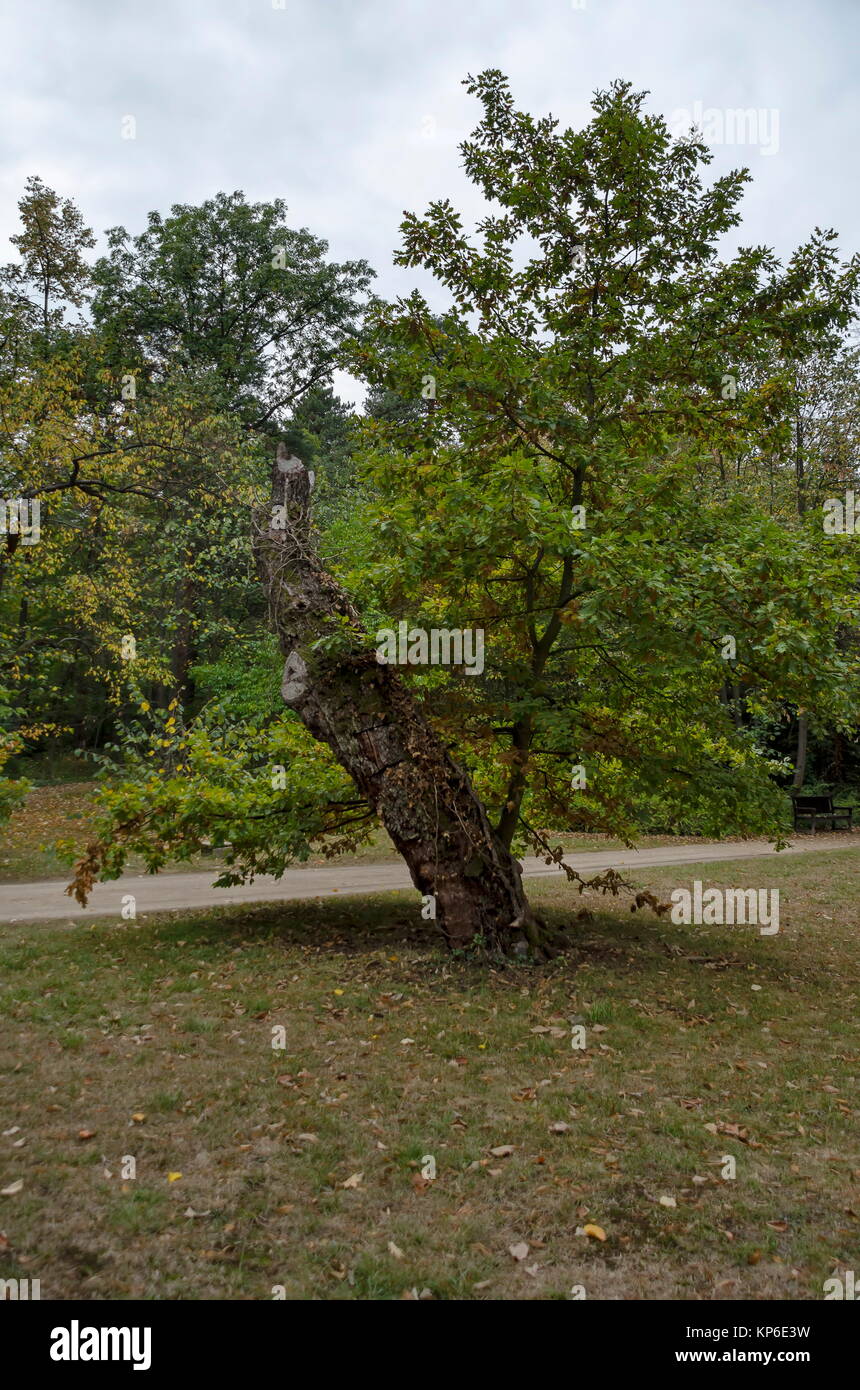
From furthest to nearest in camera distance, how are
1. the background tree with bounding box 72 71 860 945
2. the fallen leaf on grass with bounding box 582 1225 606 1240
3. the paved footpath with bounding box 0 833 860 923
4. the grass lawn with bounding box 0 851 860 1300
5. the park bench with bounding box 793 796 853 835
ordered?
the park bench with bounding box 793 796 853 835
the paved footpath with bounding box 0 833 860 923
the background tree with bounding box 72 71 860 945
the fallen leaf on grass with bounding box 582 1225 606 1240
the grass lawn with bounding box 0 851 860 1300

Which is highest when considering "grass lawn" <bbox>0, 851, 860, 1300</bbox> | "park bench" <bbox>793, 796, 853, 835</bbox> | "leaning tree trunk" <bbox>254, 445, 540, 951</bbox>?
"leaning tree trunk" <bbox>254, 445, 540, 951</bbox>

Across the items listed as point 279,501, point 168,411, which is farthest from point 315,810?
point 168,411

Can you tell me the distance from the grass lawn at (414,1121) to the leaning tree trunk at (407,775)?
1.88 feet

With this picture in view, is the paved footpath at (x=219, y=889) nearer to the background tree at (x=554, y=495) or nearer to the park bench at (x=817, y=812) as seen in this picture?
the background tree at (x=554, y=495)

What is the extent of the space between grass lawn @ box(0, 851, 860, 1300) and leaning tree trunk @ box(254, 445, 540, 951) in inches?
22.6

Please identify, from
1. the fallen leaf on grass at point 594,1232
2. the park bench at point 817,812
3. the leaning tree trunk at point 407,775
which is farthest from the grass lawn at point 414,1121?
the park bench at point 817,812

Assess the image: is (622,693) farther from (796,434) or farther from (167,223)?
(167,223)

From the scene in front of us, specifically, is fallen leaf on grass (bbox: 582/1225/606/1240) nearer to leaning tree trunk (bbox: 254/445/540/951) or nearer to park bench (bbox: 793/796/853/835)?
leaning tree trunk (bbox: 254/445/540/951)

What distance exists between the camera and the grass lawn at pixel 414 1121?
11.9 feet

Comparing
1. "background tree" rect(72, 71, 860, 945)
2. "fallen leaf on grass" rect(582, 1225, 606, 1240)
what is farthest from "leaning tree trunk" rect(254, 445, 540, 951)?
"fallen leaf on grass" rect(582, 1225, 606, 1240)

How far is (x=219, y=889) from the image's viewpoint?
12.2 meters

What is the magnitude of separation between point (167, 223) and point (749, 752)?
2437 centimetres

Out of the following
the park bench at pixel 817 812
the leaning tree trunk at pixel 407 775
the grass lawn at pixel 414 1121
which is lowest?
the park bench at pixel 817 812

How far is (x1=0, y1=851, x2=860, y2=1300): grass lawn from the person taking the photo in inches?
143
